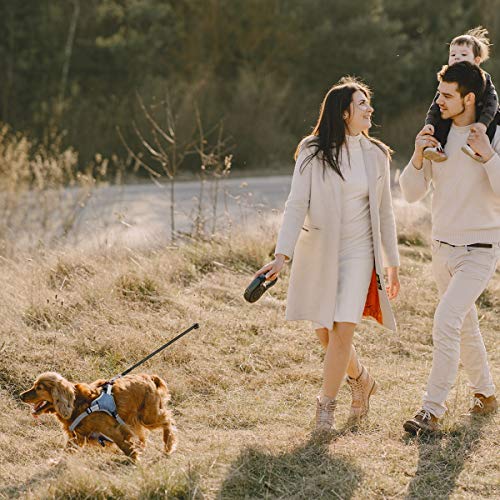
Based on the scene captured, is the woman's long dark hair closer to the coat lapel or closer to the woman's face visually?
the woman's face

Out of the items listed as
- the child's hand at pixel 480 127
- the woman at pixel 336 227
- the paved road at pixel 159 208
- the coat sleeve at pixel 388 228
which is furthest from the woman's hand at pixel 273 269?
the paved road at pixel 159 208

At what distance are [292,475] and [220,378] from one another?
5.58 feet

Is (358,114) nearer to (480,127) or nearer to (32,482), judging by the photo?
(480,127)

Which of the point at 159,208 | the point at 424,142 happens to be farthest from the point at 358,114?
the point at 159,208

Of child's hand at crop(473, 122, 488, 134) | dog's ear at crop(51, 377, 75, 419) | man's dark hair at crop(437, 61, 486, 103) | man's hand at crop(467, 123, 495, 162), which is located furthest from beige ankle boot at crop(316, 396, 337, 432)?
man's dark hair at crop(437, 61, 486, 103)

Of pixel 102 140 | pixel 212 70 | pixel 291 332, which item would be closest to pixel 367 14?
pixel 212 70

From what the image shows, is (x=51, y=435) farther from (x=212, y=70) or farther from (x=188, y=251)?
(x=212, y=70)

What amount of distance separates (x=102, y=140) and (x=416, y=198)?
15832mm

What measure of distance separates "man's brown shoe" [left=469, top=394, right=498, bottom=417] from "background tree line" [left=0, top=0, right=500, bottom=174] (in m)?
15.2

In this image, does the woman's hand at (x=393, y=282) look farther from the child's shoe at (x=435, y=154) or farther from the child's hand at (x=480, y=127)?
the child's hand at (x=480, y=127)

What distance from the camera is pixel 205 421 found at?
222 inches

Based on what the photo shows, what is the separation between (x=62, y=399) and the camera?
186 inches

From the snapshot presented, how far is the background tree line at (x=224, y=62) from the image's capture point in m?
21.8

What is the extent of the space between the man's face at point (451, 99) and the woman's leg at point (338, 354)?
1338 mm
